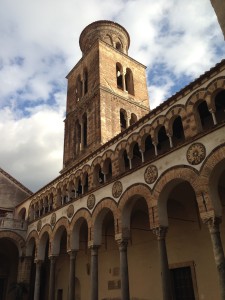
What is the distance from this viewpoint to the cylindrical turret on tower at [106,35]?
26984mm

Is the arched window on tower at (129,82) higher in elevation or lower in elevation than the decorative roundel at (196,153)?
higher

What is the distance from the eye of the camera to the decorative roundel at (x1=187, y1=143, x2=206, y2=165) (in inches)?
341

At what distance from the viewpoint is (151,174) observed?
10.2 meters

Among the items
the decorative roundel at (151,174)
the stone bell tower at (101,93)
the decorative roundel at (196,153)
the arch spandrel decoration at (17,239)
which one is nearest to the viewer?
the decorative roundel at (196,153)

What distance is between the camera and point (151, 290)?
40.6ft

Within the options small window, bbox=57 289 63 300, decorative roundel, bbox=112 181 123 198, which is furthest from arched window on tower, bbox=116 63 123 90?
small window, bbox=57 289 63 300

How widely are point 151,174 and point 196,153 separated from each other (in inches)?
78.4

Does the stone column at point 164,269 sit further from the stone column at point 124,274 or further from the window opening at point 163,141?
the window opening at point 163,141

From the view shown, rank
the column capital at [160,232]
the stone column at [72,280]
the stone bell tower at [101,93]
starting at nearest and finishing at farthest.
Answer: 1. the column capital at [160,232]
2. the stone column at [72,280]
3. the stone bell tower at [101,93]

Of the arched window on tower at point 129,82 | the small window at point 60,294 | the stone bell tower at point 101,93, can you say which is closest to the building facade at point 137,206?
the small window at point 60,294

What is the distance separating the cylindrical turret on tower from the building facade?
17.9 ft

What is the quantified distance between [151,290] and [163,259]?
4154mm

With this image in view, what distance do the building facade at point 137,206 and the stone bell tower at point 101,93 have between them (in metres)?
0.15

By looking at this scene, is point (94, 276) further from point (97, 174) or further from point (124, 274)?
point (97, 174)
